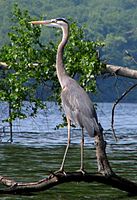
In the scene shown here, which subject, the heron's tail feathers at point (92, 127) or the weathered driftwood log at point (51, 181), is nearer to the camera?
the weathered driftwood log at point (51, 181)

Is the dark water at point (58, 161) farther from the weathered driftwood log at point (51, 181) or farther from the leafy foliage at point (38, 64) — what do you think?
the weathered driftwood log at point (51, 181)

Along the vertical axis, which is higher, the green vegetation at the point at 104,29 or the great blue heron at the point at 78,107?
the great blue heron at the point at 78,107

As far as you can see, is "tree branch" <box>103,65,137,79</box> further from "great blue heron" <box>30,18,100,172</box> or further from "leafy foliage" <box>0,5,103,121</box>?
"great blue heron" <box>30,18,100,172</box>

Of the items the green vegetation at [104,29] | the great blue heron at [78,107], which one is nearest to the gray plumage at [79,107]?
the great blue heron at [78,107]

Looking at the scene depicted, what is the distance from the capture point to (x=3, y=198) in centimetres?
1526

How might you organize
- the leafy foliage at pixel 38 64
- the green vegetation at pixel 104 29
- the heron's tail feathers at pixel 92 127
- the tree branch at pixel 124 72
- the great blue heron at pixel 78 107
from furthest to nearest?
the green vegetation at pixel 104 29 → the leafy foliage at pixel 38 64 → the tree branch at pixel 124 72 → the great blue heron at pixel 78 107 → the heron's tail feathers at pixel 92 127

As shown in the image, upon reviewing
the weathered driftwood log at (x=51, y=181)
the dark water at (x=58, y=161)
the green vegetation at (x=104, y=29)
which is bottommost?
the green vegetation at (x=104, y=29)

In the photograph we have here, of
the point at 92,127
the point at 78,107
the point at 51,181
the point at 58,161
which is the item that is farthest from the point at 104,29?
the point at 51,181

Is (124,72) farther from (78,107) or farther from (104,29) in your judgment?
(104,29)

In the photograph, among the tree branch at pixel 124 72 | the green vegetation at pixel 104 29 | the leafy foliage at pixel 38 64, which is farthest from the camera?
the green vegetation at pixel 104 29

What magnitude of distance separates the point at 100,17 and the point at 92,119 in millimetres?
186534

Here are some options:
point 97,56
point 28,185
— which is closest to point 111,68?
point 97,56

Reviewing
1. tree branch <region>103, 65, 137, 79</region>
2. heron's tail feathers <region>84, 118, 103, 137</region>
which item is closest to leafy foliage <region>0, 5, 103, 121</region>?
tree branch <region>103, 65, 137, 79</region>

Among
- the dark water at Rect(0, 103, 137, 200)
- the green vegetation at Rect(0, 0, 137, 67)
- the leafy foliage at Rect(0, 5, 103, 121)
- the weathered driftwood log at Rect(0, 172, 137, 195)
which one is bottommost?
the green vegetation at Rect(0, 0, 137, 67)
